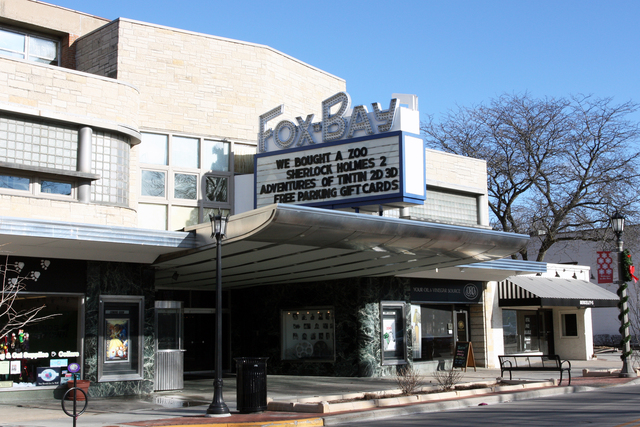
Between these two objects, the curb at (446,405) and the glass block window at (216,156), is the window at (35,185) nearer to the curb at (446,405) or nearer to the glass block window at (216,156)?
the glass block window at (216,156)

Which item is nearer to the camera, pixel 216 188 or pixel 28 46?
pixel 216 188

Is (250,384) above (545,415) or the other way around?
above

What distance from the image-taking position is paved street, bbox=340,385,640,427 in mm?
12219

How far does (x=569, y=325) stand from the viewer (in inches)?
1296

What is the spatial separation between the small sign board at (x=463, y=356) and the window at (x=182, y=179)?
10.0 m

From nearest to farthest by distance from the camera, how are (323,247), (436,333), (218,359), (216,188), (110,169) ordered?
1. (218,359)
2. (323,247)
3. (110,169)
4. (216,188)
5. (436,333)

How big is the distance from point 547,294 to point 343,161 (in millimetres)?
12522

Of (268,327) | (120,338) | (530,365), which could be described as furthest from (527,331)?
(120,338)

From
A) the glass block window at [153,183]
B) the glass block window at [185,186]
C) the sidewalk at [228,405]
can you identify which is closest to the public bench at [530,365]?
the sidewalk at [228,405]

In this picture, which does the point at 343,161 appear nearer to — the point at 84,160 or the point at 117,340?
the point at 84,160

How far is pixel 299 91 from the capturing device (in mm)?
24844

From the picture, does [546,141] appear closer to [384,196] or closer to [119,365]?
[384,196]

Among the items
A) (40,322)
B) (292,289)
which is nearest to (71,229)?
(40,322)

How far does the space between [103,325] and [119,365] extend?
1.14 metres
